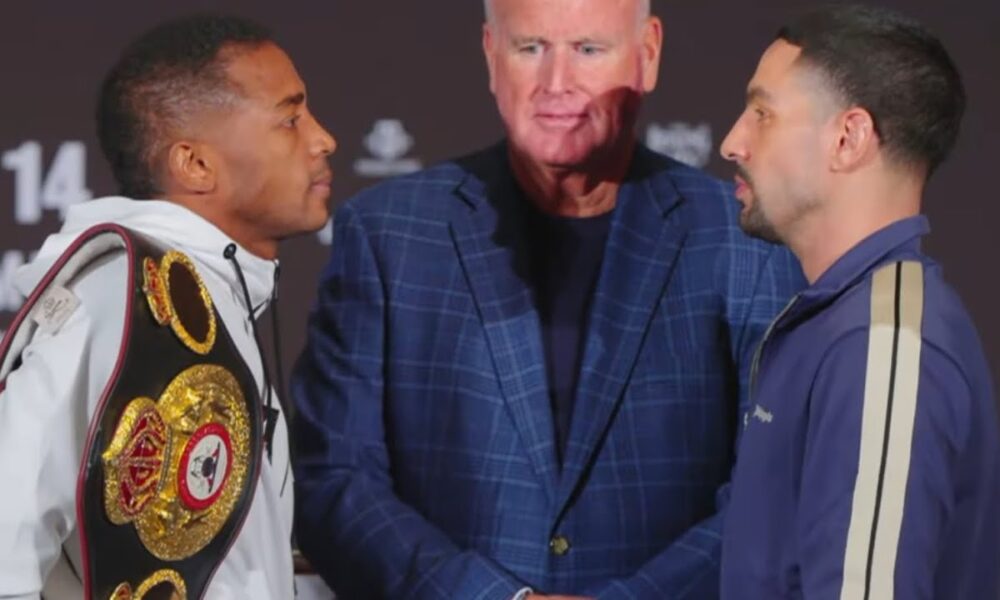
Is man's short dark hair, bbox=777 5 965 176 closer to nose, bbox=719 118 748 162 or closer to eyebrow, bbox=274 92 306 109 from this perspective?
nose, bbox=719 118 748 162

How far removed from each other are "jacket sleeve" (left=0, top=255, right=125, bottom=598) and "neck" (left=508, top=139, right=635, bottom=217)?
0.69m

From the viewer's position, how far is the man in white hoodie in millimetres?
1866

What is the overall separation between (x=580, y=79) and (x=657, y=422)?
0.41 m

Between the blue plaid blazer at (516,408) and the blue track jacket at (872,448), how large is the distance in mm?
406

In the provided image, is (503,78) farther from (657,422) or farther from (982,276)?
(982,276)

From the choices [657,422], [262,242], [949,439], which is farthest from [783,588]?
[262,242]

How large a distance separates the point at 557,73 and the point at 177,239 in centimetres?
54

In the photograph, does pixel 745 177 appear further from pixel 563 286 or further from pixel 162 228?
pixel 162 228

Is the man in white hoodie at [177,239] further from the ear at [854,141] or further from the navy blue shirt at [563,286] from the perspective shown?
the ear at [854,141]

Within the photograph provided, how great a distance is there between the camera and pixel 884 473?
5.86 feet

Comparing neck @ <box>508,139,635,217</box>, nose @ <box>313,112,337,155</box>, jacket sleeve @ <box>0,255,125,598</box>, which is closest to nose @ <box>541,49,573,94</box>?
neck @ <box>508,139,635,217</box>

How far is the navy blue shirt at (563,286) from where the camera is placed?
2.43m

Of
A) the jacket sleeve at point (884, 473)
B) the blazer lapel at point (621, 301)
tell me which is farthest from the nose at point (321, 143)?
the jacket sleeve at point (884, 473)

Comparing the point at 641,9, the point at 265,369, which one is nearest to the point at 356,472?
the point at 265,369
